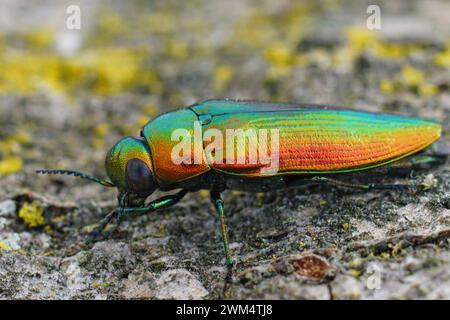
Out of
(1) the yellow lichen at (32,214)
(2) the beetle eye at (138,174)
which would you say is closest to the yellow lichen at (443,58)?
(2) the beetle eye at (138,174)

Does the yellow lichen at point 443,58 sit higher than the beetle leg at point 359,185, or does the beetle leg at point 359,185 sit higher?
the yellow lichen at point 443,58

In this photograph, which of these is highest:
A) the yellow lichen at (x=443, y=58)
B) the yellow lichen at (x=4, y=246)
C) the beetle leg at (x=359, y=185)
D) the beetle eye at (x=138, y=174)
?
the yellow lichen at (x=443, y=58)

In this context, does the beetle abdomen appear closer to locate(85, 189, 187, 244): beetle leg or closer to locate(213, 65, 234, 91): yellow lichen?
locate(85, 189, 187, 244): beetle leg

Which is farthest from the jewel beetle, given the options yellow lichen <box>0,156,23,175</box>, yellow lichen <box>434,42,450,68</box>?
yellow lichen <box>434,42,450,68</box>

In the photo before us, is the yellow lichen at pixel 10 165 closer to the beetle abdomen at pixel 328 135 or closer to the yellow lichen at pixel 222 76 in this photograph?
the beetle abdomen at pixel 328 135

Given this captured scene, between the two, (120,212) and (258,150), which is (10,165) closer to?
(120,212)

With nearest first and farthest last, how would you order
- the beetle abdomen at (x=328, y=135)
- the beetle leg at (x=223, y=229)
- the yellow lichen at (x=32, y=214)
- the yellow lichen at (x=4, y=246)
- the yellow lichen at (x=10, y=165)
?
1. the beetle leg at (x=223, y=229)
2. the yellow lichen at (x=4, y=246)
3. the beetle abdomen at (x=328, y=135)
4. the yellow lichen at (x=32, y=214)
5. the yellow lichen at (x=10, y=165)

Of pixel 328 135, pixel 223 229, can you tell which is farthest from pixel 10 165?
pixel 328 135
